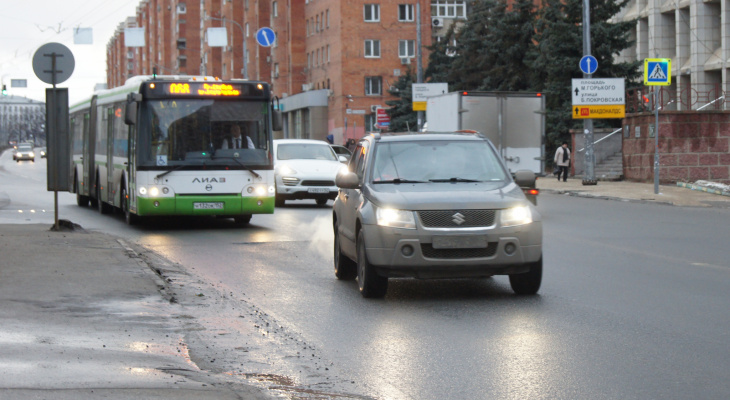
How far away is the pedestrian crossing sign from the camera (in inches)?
1152

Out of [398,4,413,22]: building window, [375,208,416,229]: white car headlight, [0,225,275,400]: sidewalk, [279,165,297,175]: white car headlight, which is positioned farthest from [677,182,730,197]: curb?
[398,4,413,22]: building window

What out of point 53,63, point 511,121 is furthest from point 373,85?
point 53,63

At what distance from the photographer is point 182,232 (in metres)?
19.5

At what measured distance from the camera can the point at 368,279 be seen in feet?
34.5

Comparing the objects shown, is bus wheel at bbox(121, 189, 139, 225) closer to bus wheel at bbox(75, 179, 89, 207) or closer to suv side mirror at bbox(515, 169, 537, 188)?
bus wheel at bbox(75, 179, 89, 207)

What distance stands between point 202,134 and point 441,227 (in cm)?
999

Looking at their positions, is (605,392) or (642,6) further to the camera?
(642,6)

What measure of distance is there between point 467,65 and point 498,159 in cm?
5398

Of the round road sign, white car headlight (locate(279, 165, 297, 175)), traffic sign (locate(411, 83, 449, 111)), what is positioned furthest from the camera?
traffic sign (locate(411, 83, 449, 111))

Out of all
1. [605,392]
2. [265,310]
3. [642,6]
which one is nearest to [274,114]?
[265,310]

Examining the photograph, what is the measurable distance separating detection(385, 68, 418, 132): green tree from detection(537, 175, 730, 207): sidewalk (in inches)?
1294

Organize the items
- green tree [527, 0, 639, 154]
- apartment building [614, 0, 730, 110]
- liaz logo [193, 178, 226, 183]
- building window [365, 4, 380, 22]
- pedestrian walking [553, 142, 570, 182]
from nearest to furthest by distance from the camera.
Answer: liaz logo [193, 178, 226, 183]
pedestrian walking [553, 142, 570, 182]
green tree [527, 0, 639, 154]
apartment building [614, 0, 730, 110]
building window [365, 4, 380, 22]

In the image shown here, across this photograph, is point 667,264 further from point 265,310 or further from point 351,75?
point 351,75

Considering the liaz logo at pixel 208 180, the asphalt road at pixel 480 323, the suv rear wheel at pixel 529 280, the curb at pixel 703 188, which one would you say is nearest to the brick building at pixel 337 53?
the curb at pixel 703 188
